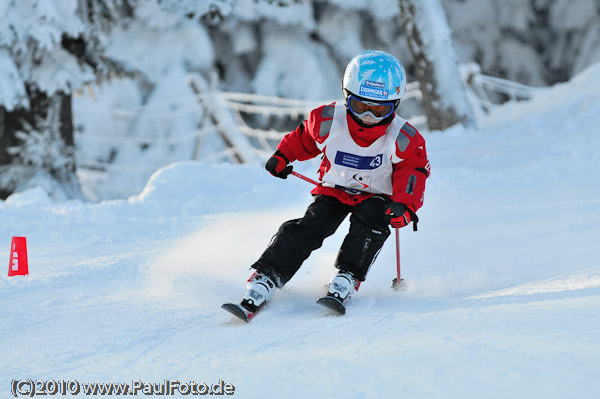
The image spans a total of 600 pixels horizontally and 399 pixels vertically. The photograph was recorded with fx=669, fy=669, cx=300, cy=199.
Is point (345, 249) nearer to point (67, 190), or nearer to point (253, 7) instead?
point (67, 190)

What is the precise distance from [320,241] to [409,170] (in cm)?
50

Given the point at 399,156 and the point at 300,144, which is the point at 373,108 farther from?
the point at 300,144

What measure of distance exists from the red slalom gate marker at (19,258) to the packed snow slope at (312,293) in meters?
0.07

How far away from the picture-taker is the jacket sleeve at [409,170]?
9.48 feet

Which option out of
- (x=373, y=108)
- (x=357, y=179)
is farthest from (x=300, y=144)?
(x=373, y=108)

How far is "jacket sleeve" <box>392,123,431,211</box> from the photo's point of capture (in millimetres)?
2889

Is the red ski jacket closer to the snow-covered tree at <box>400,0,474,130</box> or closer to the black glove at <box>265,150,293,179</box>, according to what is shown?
the black glove at <box>265,150,293,179</box>

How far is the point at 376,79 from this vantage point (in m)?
2.84

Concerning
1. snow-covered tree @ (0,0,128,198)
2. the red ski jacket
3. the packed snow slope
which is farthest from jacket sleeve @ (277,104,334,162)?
snow-covered tree @ (0,0,128,198)

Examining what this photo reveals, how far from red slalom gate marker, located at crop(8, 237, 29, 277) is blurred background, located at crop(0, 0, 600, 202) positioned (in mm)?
3475

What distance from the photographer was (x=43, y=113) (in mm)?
6742

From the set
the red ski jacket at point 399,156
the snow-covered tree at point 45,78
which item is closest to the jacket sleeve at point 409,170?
the red ski jacket at point 399,156

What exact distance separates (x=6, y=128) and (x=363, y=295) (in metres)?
5.02

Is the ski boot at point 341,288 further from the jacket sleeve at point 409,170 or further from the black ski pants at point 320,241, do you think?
the jacket sleeve at point 409,170
